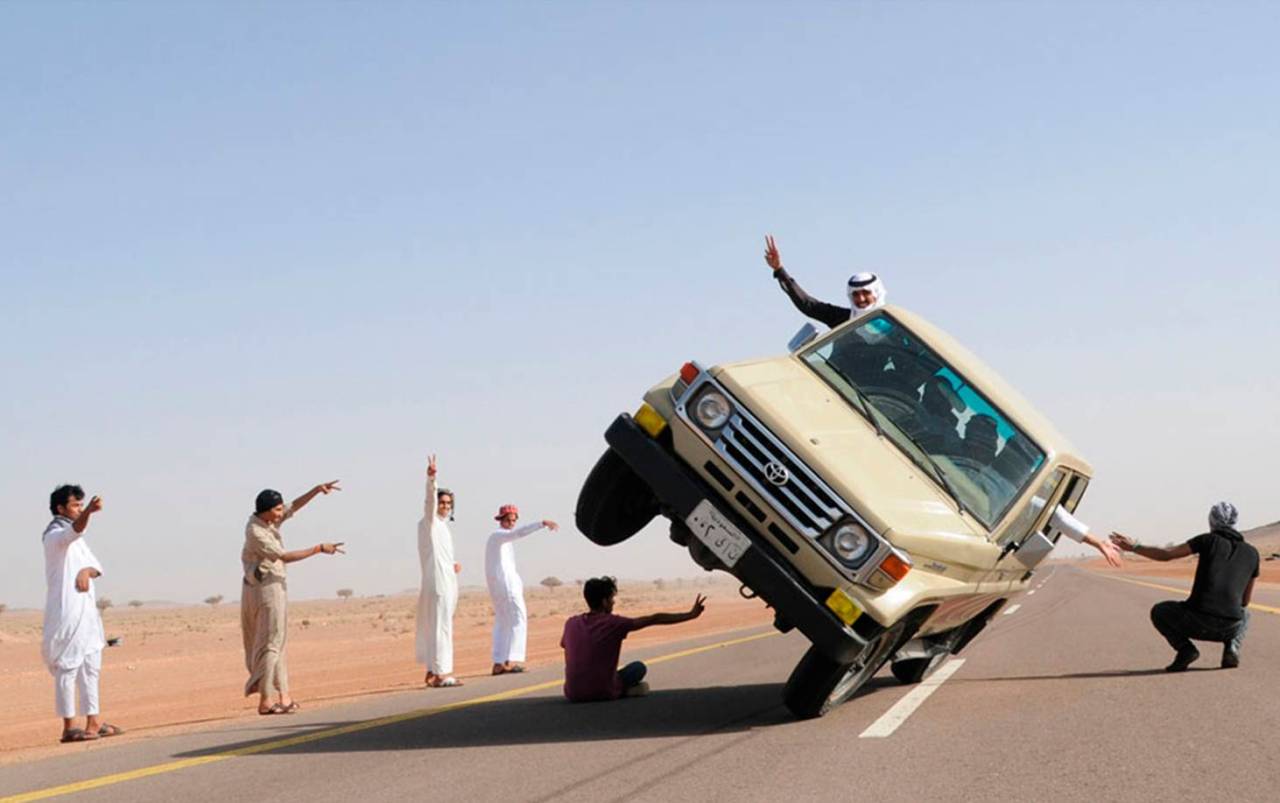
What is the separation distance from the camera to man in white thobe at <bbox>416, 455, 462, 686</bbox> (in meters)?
14.6

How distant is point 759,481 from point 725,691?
3.84 m

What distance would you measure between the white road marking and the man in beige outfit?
467 centimetres

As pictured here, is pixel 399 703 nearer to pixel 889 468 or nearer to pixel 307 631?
pixel 889 468

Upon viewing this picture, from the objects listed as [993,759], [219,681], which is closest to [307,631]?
[219,681]

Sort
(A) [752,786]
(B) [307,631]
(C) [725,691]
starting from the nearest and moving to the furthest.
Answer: (A) [752,786] < (C) [725,691] < (B) [307,631]

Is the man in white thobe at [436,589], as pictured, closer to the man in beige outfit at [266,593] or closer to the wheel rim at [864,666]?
the man in beige outfit at [266,593]

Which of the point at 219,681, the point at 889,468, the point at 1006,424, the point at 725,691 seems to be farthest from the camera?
the point at 219,681

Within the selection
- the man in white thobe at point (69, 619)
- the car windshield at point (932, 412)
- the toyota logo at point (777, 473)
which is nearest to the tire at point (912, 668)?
the car windshield at point (932, 412)

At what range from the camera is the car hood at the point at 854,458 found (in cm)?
827

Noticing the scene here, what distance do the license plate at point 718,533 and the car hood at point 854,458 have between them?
0.60 metres

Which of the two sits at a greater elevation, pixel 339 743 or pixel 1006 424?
pixel 1006 424

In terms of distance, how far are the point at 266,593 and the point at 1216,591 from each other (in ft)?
25.9

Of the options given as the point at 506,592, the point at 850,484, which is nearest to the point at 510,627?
the point at 506,592

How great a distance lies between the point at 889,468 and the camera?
8867 millimetres
